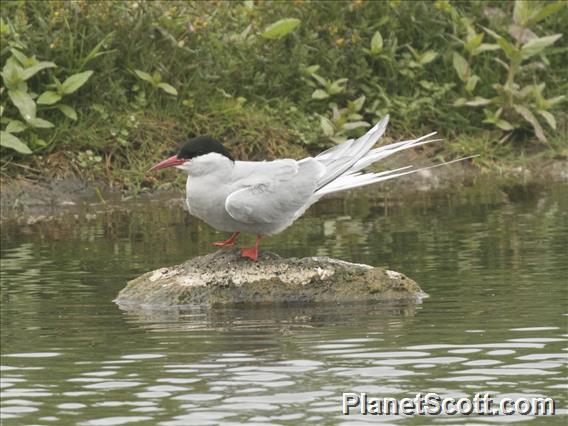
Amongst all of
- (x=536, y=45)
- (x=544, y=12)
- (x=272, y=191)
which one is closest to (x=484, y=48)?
(x=536, y=45)

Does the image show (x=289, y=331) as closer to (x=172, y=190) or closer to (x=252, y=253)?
(x=252, y=253)

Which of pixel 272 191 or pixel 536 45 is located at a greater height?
pixel 536 45

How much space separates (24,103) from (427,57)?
3.73m

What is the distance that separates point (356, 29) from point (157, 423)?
29.2 feet

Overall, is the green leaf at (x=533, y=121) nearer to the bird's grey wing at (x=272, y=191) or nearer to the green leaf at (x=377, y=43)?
the green leaf at (x=377, y=43)

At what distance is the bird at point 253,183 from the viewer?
9.18 metres

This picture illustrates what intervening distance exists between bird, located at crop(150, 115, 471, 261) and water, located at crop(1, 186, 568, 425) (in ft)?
1.73

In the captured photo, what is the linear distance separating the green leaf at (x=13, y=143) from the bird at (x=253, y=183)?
420cm

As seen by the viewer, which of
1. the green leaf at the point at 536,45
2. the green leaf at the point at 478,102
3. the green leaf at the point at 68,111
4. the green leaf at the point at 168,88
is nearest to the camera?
the green leaf at the point at 68,111

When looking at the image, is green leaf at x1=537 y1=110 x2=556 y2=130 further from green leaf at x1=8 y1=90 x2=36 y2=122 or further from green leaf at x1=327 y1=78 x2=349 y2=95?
green leaf at x1=8 y1=90 x2=36 y2=122

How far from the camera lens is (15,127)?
1355cm

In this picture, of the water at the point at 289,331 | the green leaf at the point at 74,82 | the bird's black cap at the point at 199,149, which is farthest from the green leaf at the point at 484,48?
the bird's black cap at the point at 199,149

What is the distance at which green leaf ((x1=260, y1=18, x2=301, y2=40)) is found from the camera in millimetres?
14711

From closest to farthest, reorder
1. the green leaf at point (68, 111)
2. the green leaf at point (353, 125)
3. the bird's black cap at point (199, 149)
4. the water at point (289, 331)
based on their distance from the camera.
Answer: the water at point (289, 331)
the bird's black cap at point (199, 149)
the green leaf at point (68, 111)
the green leaf at point (353, 125)
